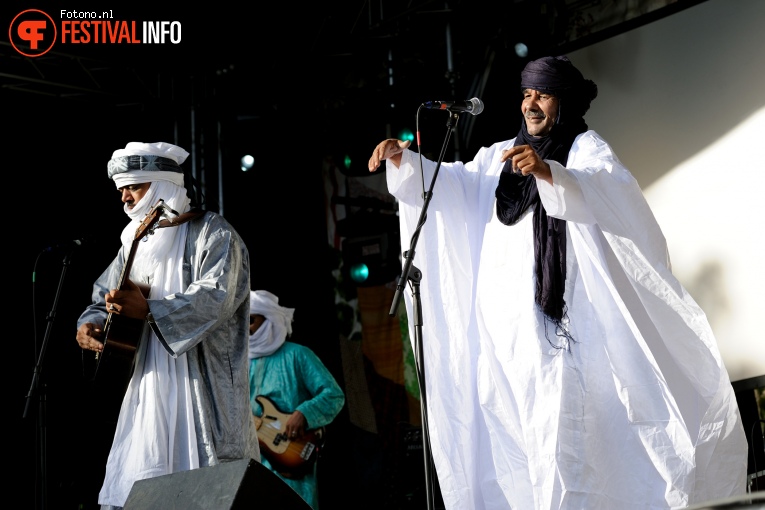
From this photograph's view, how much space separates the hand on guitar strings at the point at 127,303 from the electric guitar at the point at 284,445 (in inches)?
105

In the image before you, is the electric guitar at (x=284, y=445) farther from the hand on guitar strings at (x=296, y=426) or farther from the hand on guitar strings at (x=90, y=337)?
the hand on guitar strings at (x=90, y=337)

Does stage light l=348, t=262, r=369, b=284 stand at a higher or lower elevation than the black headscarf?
lower

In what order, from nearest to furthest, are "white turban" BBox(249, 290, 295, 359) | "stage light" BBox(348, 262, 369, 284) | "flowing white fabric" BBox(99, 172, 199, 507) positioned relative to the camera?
"flowing white fabric" BBox(99, 172, 199, 507)
"white turban" BBox(249, 290, 295, 359)
"stage light" BBox(348, 262, 369, 284)

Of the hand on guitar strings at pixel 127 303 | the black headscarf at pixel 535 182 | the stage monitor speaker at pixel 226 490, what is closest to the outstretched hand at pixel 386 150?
the black headscarf at pixel 535 182

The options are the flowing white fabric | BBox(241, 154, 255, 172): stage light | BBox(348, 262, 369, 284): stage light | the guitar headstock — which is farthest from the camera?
BBox(241, 154, 255, 172): stage light

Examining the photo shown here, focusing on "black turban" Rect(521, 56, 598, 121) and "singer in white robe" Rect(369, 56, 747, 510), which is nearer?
"singer in white robe" Rect(369, 56, 747, 510)

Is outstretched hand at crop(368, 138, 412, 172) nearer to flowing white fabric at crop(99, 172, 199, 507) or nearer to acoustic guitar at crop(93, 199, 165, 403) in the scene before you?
flowing white fabric at crop(99, 172, 199, 507)

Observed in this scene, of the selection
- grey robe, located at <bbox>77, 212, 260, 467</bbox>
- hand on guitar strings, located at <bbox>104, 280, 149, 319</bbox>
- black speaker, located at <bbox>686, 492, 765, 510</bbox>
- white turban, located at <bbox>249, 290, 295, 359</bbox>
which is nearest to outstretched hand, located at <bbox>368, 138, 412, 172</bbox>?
grey robe, located at <bbox>77, 212, 260, 467</bbox>

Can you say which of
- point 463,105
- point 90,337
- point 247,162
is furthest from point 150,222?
point 247,162

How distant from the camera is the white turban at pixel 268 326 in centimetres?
634

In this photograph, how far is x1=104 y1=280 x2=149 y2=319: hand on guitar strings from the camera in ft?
11.4

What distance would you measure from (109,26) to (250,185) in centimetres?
189

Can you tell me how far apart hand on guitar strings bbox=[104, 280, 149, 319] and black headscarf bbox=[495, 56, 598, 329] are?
1.46 metres

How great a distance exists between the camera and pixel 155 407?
3449mm
